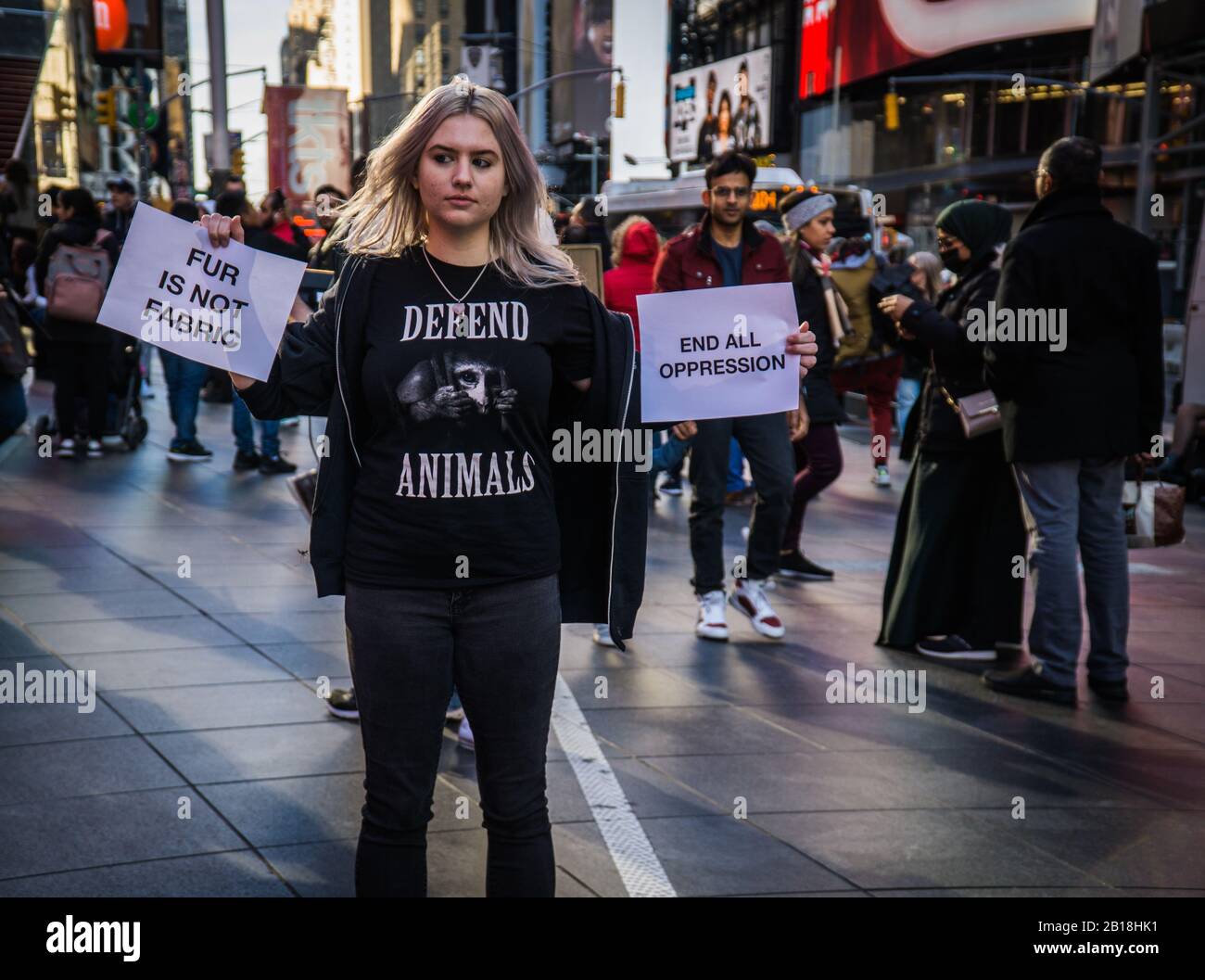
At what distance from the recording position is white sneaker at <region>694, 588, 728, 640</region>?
6.91 meters

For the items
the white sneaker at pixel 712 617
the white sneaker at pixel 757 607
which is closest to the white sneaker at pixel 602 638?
the white sneaker at pixel 712 617

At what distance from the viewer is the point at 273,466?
39.1 ft

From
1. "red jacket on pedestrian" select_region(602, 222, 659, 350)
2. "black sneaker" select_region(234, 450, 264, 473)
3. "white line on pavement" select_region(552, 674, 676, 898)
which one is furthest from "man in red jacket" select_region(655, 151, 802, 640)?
"black sneaker" select_region(234, 450, 264, 473)

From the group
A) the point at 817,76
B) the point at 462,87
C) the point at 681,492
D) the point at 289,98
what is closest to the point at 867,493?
the point at 681,492

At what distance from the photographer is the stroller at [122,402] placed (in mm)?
12320

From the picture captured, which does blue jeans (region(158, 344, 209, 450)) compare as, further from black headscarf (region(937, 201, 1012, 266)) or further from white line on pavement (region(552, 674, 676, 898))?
white line on pavement (region(552, 674, 676, 898))

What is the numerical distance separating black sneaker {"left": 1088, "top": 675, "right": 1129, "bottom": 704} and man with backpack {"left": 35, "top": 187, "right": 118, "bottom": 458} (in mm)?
7979

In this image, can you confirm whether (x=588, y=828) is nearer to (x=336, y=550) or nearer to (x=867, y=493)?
(x=336, y=550)

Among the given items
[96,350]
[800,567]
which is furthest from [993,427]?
[96,350]

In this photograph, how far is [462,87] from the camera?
3102 mm

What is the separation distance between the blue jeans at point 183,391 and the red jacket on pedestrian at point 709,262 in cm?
607

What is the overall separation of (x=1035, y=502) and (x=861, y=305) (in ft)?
16.1

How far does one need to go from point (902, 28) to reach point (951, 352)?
4629cm

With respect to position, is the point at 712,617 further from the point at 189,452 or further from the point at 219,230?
the point at 189,452
